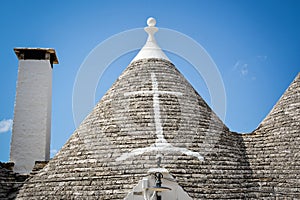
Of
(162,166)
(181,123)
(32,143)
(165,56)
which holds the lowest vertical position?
(162,166)

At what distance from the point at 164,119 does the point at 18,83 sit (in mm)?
6129

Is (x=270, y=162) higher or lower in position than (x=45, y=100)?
lower

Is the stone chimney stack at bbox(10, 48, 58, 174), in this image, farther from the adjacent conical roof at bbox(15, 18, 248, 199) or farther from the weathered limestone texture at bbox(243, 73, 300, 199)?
the weathered limestone texture at bbox(243, 73, 300, 199)

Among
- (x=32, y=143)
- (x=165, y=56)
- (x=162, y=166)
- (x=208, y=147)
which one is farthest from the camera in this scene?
(x=32, y=143)

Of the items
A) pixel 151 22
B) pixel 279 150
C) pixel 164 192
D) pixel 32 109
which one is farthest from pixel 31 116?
pixel 279 150

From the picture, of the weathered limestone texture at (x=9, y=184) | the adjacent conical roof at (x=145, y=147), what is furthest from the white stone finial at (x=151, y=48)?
the weathered limestone texture at (x=9, y=184)

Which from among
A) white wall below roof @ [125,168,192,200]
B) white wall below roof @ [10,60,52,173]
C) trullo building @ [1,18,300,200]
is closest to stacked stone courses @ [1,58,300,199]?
trullo building @ [1,18,300,200]

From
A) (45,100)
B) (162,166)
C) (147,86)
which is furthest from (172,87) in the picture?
(45,100)

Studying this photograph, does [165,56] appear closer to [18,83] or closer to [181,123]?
[181,123]

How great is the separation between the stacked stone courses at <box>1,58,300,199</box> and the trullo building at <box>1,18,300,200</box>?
23 millimetres

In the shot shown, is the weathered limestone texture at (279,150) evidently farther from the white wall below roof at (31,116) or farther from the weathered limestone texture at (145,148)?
the white wall below roof at (31,116)

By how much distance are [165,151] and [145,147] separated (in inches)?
17.7

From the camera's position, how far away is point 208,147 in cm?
1065

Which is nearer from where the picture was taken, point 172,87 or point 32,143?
point 172,87
